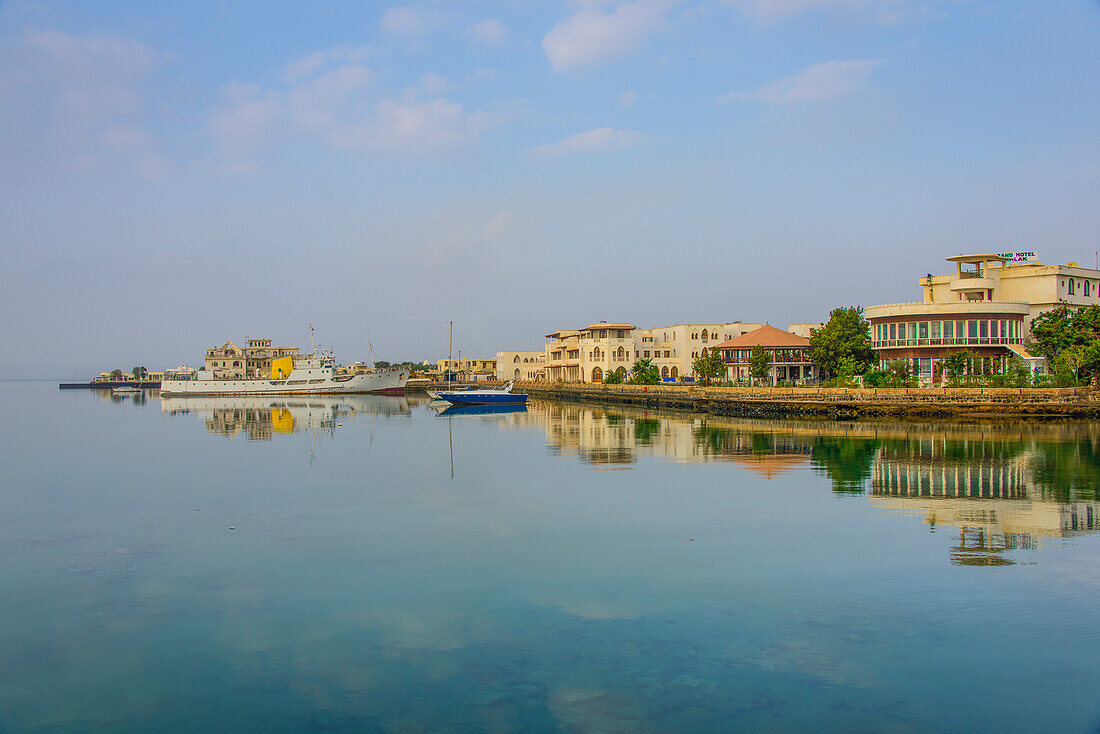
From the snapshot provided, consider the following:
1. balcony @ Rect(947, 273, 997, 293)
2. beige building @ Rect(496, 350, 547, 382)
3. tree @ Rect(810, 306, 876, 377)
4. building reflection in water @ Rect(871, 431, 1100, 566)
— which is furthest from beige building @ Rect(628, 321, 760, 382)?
building reflection in water @ Rect(871, 431, 1100, 566)

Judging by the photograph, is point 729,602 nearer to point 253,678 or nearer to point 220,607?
point 253,678

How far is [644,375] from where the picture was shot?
81.6 m

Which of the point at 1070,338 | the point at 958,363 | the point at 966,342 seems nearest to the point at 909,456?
the point at 958,363

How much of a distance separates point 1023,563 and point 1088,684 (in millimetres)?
5158

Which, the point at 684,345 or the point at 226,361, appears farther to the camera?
the point at 226,361

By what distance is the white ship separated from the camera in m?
102

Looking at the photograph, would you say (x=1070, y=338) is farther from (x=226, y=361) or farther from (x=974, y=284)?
(x=226, y=361)

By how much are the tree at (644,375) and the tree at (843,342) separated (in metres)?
20.8

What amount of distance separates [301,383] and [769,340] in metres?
61.4

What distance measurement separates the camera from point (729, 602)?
12117 millimetres

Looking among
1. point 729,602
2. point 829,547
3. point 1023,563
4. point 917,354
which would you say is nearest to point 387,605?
point 729,602

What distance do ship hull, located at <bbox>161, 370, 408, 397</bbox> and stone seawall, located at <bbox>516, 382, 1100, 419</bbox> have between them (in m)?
54.2

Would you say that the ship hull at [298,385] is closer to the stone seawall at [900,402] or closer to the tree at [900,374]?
the stone seawall at [900,402]

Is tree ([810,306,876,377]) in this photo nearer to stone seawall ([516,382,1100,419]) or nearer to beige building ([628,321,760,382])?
stone seawall ([516,382,1100,419])
